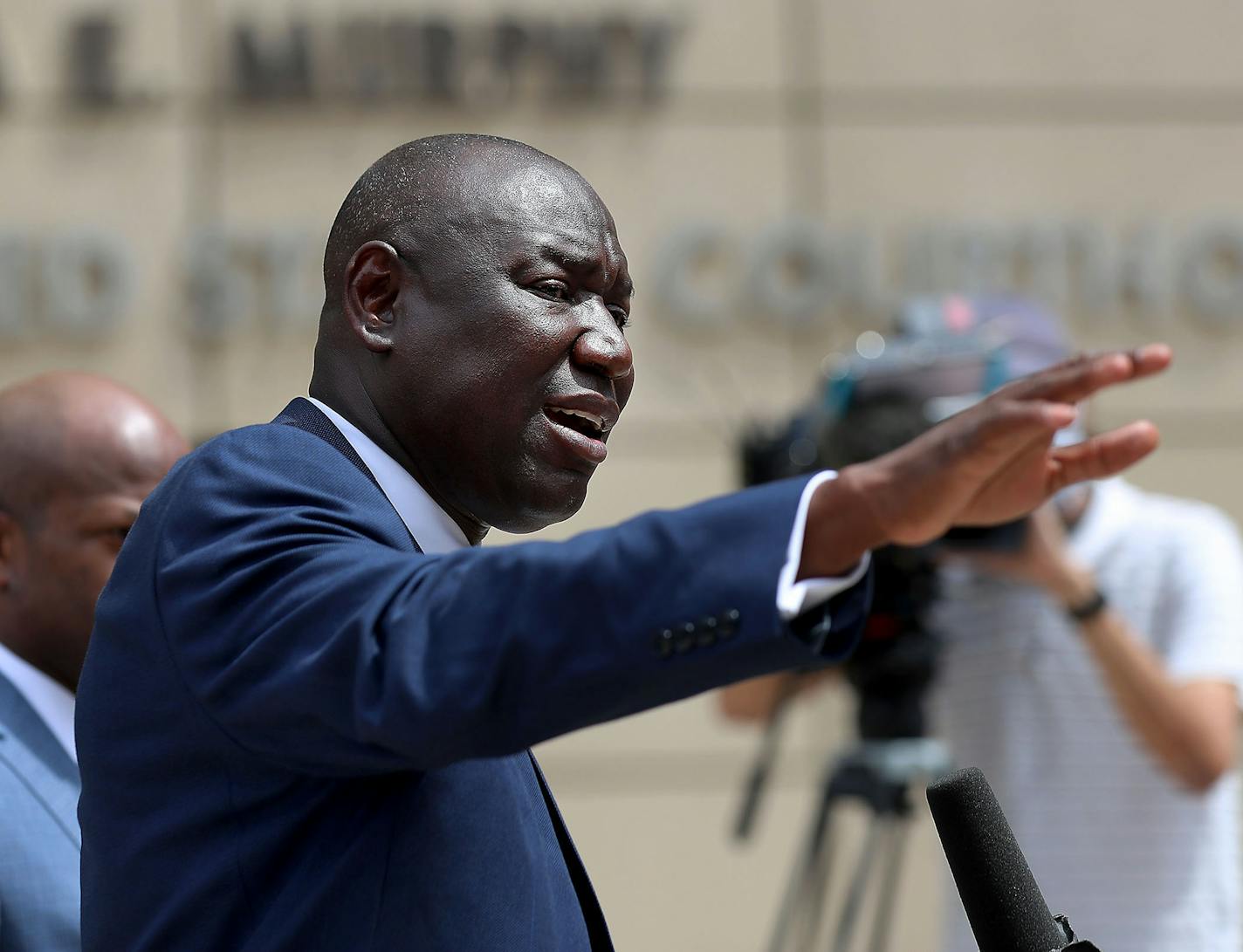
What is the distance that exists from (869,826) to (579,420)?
2382 millimetres

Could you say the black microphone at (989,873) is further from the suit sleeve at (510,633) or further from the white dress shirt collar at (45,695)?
the white dress shirt collar at (45,695)

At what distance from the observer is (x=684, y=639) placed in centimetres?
103

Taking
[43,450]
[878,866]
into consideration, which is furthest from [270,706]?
[878,866]

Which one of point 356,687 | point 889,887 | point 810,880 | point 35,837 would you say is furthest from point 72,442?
point 889,887

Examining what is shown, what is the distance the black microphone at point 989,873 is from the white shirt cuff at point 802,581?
0.95 feet

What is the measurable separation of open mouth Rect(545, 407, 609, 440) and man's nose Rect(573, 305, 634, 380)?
0.13 ft

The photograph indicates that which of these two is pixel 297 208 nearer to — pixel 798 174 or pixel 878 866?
pixel 798 174

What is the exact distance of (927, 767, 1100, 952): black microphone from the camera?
1.23 metres

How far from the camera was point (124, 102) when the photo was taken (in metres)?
5.64

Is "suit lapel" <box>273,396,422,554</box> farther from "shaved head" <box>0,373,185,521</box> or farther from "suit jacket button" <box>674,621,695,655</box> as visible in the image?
"shaved head" <box>0,373,185,521</box>

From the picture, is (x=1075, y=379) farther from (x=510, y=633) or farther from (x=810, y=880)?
(x=810, y=880)

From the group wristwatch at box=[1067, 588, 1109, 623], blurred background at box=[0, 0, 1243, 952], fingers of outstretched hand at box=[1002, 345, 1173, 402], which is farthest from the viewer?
blurred background at box=[0, 0, 1243, 952]

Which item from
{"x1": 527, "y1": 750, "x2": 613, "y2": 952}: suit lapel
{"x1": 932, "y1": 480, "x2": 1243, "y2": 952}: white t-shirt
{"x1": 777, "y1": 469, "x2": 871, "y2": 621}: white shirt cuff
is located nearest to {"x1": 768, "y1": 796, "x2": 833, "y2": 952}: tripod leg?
{"x1": 932, "y1": 480, "x2": 1243, "y2": 952}: white t-shirt

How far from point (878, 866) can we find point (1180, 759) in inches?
85.0
